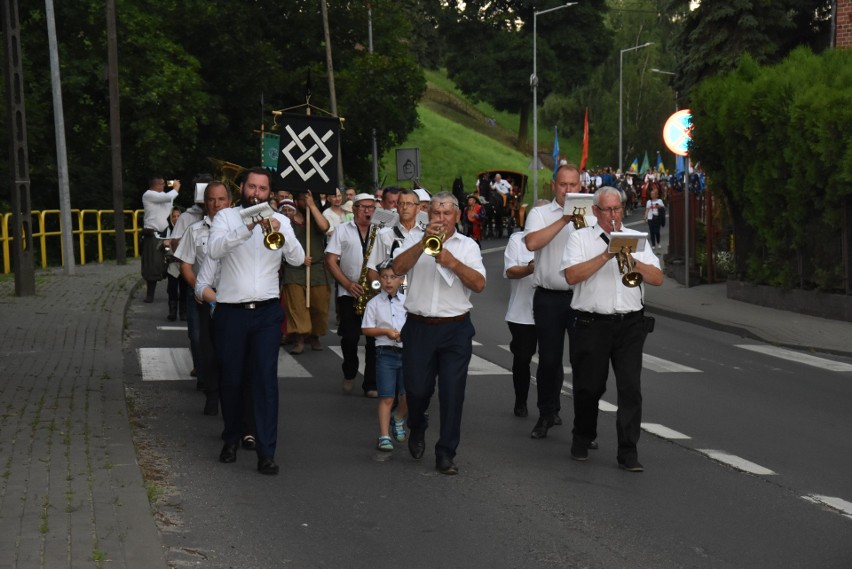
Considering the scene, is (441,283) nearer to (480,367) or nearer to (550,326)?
(550,326)

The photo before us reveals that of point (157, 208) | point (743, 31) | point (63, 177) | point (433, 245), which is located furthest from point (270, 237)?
point (743, 31)

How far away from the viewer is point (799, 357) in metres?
16.4

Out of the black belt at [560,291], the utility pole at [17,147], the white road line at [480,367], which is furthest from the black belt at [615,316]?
the utility pole at [17,147]

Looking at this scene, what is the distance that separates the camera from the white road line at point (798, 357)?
51.0 ft

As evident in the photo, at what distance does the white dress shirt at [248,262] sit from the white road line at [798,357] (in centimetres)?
820

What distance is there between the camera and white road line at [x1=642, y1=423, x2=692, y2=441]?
10453 millimetres

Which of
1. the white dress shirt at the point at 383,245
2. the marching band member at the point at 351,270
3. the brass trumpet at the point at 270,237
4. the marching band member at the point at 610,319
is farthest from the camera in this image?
the marching band member at the point at 351,270

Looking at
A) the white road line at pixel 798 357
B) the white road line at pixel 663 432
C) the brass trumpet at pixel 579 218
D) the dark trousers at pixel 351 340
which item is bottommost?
the white road line at pixel 798 357

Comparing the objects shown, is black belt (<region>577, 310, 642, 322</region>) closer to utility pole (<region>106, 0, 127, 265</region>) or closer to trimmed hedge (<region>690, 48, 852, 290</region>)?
trimmed hedge (<region>690, 48, 852, 290</region>)

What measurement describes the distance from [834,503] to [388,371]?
3.18 m

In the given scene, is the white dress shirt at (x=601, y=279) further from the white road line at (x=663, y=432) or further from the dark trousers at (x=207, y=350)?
the dark trousers at (x=207, y=350)

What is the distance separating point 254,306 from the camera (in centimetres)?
895

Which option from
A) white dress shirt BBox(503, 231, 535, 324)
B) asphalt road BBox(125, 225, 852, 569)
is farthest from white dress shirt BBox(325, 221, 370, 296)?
white dress shirt BBox(503, 231, 535, 324)

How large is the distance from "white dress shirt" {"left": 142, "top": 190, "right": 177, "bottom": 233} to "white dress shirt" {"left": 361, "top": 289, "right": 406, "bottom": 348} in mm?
11562
